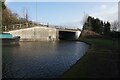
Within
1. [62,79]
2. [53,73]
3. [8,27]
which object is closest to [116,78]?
[62,79]

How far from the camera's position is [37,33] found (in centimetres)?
6406

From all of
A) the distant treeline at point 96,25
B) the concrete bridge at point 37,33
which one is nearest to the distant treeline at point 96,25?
the distant treeline at point 96,25

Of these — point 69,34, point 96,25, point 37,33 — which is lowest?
point 69,34

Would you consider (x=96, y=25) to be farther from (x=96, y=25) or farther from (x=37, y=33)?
(x=37, y=33)

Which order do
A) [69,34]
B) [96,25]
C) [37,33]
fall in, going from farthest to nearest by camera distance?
[96,25] < [69,34] < [37,33]

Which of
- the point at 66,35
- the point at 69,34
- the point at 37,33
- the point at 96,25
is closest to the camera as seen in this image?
the point at 37,33

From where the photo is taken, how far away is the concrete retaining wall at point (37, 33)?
61281 millimetres

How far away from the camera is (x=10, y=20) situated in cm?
6750

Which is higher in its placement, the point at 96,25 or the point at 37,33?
the point at 96,25

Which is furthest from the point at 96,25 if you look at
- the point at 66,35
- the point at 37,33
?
Result: the point at 37,33

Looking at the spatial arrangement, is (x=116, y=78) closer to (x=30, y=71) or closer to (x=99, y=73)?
(x=99, y=73)

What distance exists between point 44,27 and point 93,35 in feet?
71.1

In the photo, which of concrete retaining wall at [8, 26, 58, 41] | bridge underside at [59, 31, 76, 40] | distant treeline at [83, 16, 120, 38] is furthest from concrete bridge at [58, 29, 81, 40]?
distant treeline at [83, 16, 120, 38]

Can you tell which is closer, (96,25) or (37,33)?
(37,33)
